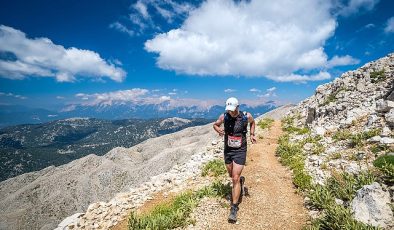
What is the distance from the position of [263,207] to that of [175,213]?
376 centimetres

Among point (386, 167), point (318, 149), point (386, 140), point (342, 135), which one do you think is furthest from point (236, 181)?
point (342, 135)

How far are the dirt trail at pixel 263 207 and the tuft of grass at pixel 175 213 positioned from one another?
44cm

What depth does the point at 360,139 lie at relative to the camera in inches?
630

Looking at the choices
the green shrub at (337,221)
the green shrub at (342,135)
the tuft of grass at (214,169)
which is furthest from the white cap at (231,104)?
the green shrub at (342,135)

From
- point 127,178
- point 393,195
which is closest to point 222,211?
point 393,195

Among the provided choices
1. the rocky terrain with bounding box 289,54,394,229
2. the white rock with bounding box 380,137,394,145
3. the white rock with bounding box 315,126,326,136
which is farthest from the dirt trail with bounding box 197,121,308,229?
the white rock with bounding box 315,126,326,136

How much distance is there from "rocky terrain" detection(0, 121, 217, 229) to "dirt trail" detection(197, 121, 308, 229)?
6488cm

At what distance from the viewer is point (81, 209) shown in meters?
99.4

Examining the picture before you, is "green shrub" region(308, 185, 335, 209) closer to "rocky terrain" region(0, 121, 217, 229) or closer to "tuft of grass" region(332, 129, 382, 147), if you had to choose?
"tuft of grass" region(332, 129, 382, 147)

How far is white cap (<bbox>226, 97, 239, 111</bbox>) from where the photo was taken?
37.1 feet

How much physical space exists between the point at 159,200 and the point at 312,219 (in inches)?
297

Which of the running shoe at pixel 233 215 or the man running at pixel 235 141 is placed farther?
the man running at pixel 235 141

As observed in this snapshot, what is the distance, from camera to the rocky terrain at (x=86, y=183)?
93250 millimetres

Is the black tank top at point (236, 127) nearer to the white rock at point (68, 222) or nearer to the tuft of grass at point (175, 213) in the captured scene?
the tuft of grass at point (175, 213)
